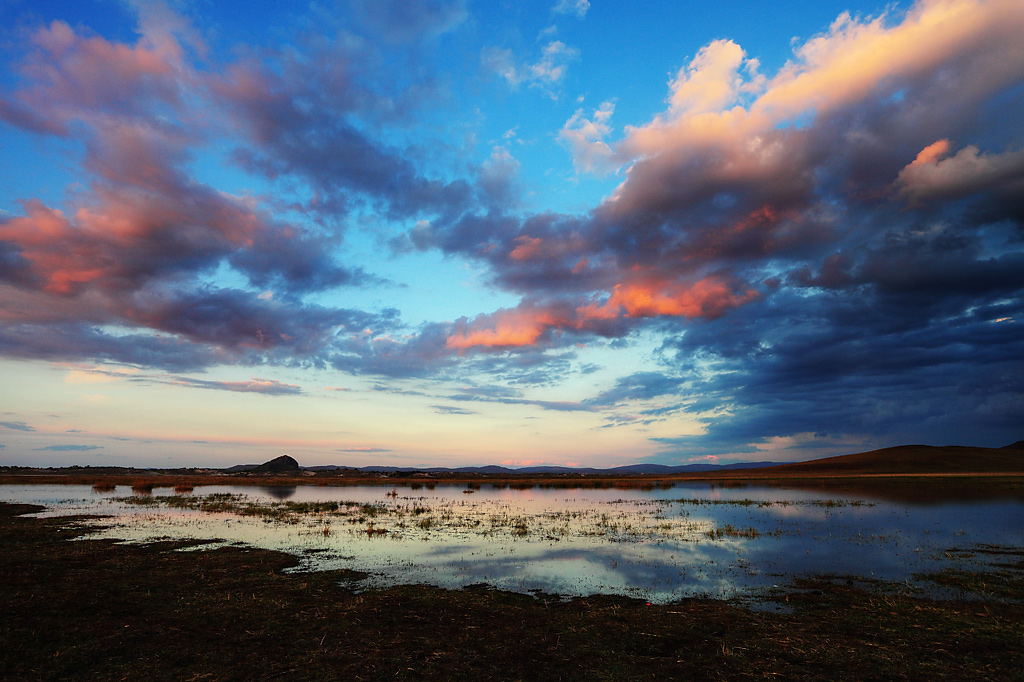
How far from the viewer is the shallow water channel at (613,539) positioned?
21109mm

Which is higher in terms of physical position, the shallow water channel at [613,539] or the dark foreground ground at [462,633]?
the dark foreground ground at [462,633]

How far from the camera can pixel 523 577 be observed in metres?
21.2

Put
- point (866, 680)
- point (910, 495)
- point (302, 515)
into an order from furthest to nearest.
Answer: point (910, 495)
point (302, 515)
point (866, 680)

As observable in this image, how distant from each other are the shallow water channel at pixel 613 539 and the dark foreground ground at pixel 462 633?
2.72 m

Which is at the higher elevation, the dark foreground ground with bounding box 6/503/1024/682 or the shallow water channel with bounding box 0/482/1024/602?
the dark foreground ground with bounding box 6/503/1024/682

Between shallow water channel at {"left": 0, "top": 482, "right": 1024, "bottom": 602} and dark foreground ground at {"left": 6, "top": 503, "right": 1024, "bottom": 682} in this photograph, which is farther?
shallow water channel at {"left": 0, "top": 482, "right": 1024, "bottom": 602}

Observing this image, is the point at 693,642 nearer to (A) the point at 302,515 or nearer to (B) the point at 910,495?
(A) the point at 302,515

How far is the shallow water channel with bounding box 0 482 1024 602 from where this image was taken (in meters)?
21.1

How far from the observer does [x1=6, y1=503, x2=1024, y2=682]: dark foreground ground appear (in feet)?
36.5

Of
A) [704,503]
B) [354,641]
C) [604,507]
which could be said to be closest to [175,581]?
[354,641]

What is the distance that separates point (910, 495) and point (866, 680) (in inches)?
2799

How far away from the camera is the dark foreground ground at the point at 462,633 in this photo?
1112 centimetres

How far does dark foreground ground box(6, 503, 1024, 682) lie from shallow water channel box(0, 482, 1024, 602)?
272 centimetres

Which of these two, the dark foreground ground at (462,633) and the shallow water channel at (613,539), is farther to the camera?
the shallow water channel at (613,539)
